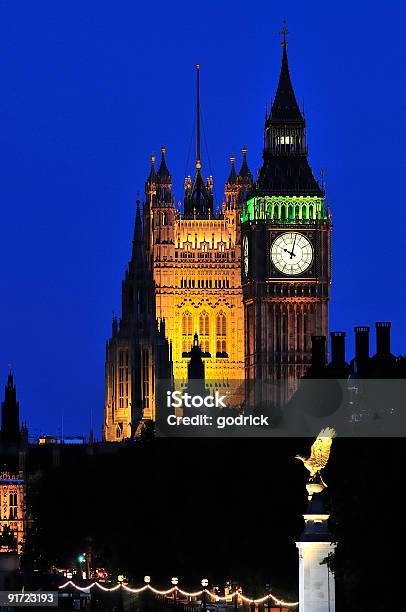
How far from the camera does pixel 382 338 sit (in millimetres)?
148875

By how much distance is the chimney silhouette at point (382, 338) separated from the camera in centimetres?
14725

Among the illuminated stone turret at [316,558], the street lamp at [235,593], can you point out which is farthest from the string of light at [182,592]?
the illuminated stone turret at [316,558]

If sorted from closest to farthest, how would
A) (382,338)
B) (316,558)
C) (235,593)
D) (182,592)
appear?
(316,558)
(235,593)
(182,592)
(382,338)

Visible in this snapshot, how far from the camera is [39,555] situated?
172 meters

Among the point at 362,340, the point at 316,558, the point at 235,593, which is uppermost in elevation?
the point at 362,340

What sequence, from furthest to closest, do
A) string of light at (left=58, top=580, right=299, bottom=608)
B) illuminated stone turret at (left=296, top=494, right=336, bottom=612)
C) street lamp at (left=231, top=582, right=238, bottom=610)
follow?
street lamp at (left=231, top=582, right=238, bottom=610)
string of light at (left=58, top=580, right=299, bottom=608)
illuminated stone turret at (left=296, top=494, right=336, bottom=612)

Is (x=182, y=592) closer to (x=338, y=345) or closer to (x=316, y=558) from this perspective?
(x=338, y=345)

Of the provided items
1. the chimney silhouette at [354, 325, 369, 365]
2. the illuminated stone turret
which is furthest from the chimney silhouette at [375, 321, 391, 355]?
the illuminated stone turret

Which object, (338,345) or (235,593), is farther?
(338,345)

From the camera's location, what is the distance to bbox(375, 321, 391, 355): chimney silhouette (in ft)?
483

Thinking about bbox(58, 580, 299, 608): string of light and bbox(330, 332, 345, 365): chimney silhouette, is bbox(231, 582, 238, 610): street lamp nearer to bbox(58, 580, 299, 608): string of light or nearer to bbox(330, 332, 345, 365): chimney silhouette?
bbox(58, 580, 299, 608): string of light

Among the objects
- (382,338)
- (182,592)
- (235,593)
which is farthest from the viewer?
(382,338)

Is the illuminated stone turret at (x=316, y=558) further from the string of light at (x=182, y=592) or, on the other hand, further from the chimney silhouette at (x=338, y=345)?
the chimney silhouette at (x=338, y=345)

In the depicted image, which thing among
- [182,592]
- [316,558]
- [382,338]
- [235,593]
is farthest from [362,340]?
[316,558]
